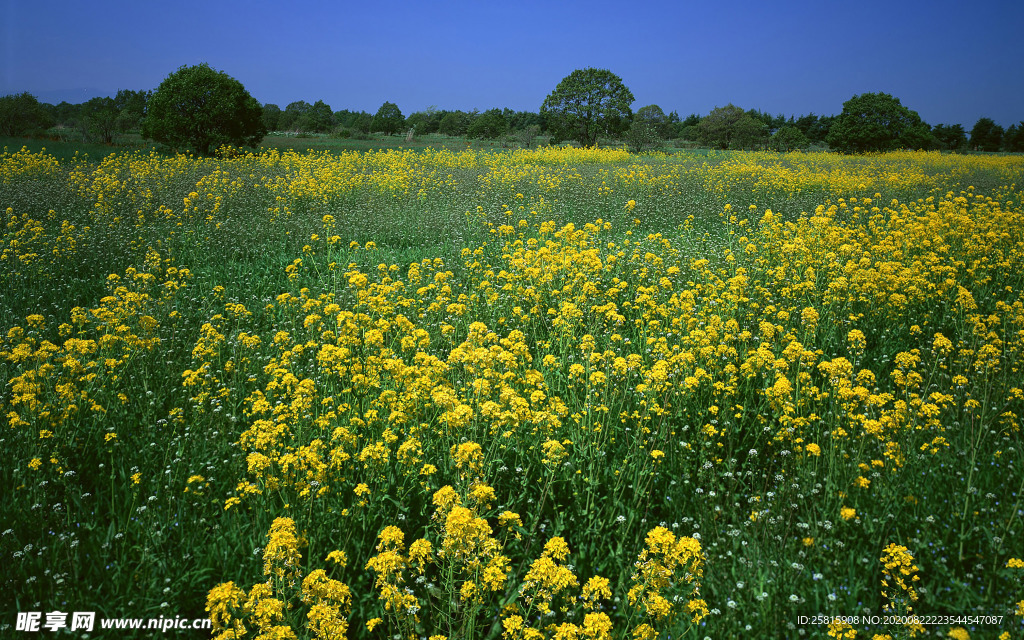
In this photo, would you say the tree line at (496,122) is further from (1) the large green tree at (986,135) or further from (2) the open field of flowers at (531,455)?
(2) the open field of flowers at (531,455)

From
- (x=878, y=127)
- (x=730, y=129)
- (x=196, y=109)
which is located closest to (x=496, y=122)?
(x=730, y=129)

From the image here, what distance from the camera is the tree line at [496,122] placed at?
26.2 m

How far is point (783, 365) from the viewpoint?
156 inches

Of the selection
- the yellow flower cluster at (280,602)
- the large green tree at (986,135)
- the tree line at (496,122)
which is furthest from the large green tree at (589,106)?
the yellow flower cluster at (280,602)

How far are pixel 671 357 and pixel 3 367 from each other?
531 cm

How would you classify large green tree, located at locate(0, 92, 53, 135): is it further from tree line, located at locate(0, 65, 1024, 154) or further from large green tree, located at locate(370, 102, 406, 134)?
large green tree, located at locate(370, 102, 406, 134)

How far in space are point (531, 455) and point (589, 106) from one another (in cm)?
4475

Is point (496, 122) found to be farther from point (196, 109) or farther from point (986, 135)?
point (986, 135)

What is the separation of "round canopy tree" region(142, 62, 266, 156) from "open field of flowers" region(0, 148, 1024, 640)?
73.3 feet

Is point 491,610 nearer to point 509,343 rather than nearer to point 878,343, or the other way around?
point 509,343

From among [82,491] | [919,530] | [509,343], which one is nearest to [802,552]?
[919,530]

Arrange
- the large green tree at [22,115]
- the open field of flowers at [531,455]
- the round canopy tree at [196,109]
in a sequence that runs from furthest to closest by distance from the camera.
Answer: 1. the large green tree at [22,115]
2. the round canopy tree at [196,109]
3. the open field of flowers at [531,455]

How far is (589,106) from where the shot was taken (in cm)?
4391

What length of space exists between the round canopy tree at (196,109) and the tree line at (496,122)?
48mm
